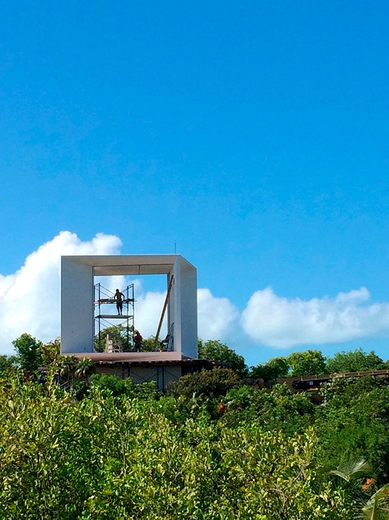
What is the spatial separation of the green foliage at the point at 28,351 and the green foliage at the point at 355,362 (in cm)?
1964

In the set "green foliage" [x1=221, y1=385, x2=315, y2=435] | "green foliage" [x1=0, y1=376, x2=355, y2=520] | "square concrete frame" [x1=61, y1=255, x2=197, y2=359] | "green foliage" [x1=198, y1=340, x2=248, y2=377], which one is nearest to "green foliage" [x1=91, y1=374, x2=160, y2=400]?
"green foliage" [x1=221, y1=385, x2=315, y2=435]

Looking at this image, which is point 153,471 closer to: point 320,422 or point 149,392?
point 320,422

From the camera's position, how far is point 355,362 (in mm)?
59875

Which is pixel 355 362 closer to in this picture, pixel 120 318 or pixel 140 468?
pixel 120 318

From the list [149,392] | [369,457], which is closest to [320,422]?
[369,457]

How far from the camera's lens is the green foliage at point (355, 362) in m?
57.1

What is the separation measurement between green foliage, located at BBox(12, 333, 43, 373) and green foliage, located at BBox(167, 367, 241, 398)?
15877 millimetres

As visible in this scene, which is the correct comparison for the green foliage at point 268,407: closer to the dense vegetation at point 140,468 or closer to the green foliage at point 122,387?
the green foliage at point 122,387

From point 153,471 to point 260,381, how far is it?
2339 cm

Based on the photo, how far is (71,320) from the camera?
35531 mm

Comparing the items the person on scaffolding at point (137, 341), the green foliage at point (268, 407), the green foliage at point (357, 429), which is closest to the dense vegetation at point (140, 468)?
the green foliage at point (357, 429)

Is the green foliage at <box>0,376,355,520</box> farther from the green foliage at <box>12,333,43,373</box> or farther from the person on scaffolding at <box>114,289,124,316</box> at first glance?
the green foliage at <box>12,333,43,373</box>

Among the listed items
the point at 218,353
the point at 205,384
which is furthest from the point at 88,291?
the point at 218,353

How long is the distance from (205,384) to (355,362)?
3185 cm
